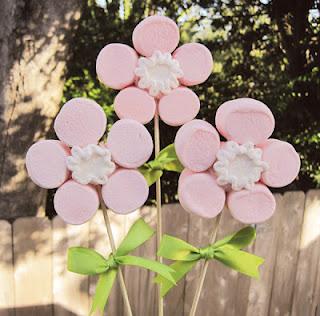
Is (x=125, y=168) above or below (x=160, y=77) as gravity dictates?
below

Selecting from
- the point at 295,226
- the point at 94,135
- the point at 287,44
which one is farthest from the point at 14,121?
the point at 287,44

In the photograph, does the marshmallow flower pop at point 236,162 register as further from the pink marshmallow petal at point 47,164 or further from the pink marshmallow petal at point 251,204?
the pink marshmallow petal at point 47,164

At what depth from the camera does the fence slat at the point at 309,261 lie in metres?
2.20

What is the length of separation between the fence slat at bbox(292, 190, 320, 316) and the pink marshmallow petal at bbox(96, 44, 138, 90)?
1.30 m

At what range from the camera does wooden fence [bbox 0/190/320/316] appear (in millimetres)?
1873

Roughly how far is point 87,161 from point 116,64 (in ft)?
0.79

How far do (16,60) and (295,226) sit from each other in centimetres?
139

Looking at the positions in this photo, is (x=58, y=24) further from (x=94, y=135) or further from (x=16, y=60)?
(x=94, y=135)

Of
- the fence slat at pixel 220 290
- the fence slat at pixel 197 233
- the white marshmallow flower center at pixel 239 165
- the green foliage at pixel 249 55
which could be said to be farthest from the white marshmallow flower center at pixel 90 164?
the green foliage at pixel 249 55

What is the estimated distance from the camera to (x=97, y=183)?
1.09 metres

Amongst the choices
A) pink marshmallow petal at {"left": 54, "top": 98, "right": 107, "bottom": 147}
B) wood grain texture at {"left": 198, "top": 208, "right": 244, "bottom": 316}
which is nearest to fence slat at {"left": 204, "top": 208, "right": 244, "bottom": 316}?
wood grain texture at {"left": 198, "top": 208, "right": 244, "bottom": 316}

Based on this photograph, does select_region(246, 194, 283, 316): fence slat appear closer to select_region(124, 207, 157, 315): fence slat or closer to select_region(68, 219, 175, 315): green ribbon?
select_region(124, 207, 157, 315): fence slat

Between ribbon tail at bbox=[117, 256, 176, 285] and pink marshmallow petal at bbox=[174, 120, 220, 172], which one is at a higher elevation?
pink marshmallow petal at bbox=[174, 120, 220, 172]

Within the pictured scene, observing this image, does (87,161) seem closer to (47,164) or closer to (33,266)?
(47,164)
